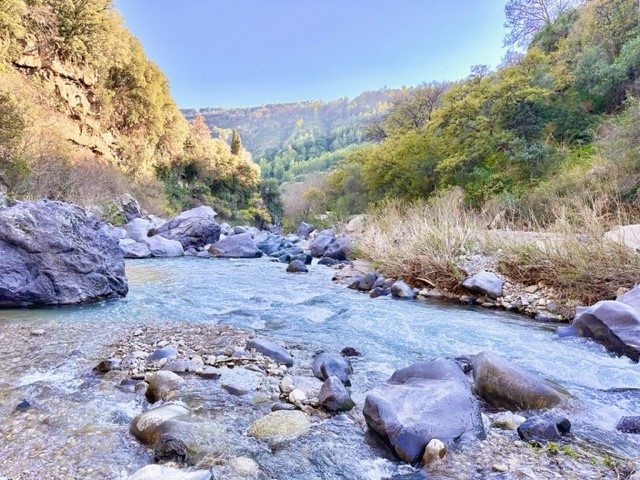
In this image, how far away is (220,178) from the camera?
29797mm

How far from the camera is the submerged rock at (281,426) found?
1.86 meters

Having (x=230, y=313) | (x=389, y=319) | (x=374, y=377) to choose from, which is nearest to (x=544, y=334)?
(x=389, y=319)

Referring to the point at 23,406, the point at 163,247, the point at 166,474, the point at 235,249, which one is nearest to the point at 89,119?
the point at 163,247

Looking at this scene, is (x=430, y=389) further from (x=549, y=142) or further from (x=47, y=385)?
(x=549, y=142)

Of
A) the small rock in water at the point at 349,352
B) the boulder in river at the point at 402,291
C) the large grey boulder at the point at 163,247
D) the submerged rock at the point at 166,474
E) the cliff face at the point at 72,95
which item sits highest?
the cliff face at the point at 72,95

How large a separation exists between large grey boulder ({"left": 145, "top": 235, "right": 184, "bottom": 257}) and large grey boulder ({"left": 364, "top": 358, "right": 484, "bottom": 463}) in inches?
361

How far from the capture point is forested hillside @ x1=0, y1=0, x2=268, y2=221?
10969mm

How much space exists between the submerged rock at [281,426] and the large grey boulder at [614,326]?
2601mm

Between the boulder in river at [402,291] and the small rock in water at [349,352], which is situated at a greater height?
the small rock in water at [349,352]

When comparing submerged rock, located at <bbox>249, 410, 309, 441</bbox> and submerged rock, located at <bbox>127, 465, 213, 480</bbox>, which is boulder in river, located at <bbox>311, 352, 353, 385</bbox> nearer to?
submerged rock, located at <bbox>249, 410, 309, 441</bbox>

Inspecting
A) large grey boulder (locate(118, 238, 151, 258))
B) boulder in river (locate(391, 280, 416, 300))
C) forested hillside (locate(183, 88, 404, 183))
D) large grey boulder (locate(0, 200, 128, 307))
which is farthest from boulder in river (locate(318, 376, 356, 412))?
forested hillside (locate(183, 88, 404, 183))

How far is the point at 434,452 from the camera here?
1666 mm

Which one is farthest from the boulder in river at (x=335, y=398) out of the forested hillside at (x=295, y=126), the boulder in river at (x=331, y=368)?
the forested hillside at (x=295, y=126)

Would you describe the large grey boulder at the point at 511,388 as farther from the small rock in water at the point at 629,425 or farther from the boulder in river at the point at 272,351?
the boulder in river at the point at 272,351
